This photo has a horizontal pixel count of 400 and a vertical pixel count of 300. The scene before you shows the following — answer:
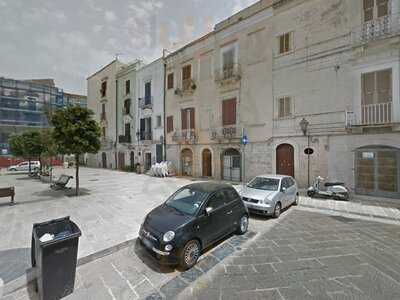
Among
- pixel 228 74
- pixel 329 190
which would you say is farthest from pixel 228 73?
pixel 329 190

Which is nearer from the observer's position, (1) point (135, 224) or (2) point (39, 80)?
(1) point (135, 224)

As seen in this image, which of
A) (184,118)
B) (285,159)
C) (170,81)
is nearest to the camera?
(285,159)

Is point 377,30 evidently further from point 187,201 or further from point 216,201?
point 187,201

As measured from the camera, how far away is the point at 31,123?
53594mm

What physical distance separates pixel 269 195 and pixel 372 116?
277 inches

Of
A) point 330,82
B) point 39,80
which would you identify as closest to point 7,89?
point 39,80

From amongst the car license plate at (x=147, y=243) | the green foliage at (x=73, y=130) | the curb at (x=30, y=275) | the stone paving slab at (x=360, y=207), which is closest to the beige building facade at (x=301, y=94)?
the stone paving slab at (x=360, y=207)

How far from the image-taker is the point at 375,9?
396 inches

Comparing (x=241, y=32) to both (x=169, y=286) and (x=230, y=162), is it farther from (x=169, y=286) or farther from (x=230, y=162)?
(x=169, y=286)

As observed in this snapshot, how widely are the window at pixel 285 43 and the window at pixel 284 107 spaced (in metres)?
2.92

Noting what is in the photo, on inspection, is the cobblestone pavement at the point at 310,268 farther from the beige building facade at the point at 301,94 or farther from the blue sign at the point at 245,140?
the blue sign at the point at 245,140

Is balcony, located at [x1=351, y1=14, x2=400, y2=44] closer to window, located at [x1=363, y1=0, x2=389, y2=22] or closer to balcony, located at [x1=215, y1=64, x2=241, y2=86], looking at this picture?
window, located at [x1=363, y1=0, x2=389, y2=22]

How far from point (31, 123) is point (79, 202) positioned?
5856 centimetres

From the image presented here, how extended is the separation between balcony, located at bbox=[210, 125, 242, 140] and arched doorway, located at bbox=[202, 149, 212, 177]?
159 centimetres
